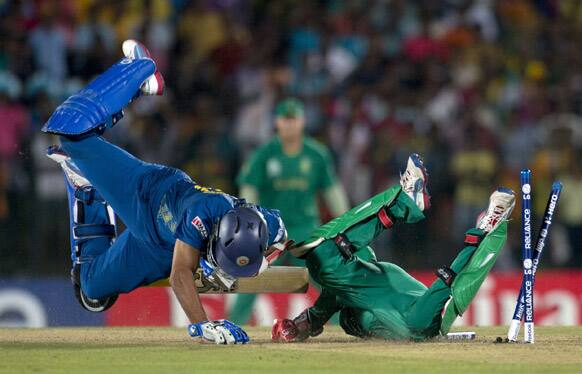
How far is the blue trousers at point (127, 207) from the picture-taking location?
25.4ft

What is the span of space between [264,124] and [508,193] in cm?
548

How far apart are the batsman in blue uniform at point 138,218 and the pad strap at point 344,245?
0.42m

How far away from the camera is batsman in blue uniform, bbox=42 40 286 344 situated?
7090 millimetres

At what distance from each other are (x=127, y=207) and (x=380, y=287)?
1.67 meters

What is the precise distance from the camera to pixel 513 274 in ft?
39.3

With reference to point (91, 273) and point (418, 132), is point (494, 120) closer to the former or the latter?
point (418, 132)

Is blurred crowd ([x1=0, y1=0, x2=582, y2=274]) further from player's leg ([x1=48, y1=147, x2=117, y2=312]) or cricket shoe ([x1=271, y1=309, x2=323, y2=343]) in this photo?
cricket shoe ([x1=271, y1=309, x2=323, y2=343])

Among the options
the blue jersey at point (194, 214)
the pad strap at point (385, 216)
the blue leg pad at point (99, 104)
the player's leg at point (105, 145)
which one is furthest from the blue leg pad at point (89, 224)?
the pad strap at point (385, 216)

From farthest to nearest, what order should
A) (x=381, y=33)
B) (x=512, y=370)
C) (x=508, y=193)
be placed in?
A: (x=381, y=33) → (x=508, y=193) → (x=512, y=370)

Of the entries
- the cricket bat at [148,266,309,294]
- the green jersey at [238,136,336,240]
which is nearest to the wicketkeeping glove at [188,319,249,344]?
the cricket bat at [148,266,309,294]

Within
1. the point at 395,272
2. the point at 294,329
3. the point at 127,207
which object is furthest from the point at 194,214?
the point at 395,272

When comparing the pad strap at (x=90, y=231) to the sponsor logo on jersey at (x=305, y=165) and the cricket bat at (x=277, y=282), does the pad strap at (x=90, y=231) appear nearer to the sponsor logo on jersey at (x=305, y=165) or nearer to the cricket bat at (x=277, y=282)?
the cricket bat at (x=277, y=282)

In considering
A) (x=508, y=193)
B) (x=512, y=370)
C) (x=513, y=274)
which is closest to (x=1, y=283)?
(x=513, y=274)

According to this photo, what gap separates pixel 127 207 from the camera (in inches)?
309
